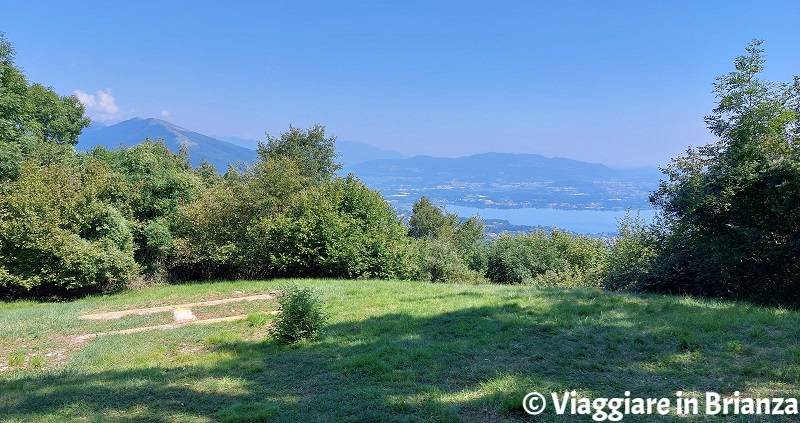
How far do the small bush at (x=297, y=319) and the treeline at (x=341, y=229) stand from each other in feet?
29.6

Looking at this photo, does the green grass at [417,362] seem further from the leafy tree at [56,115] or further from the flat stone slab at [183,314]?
the leafy tree at [56,115]

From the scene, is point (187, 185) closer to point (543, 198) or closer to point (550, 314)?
point (550, 314)

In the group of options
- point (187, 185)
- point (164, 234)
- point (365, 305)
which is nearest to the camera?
point (365, 305)

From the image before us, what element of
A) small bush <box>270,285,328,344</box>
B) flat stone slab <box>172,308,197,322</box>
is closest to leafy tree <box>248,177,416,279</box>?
flat stone slab <box>172,308,197,322</box>

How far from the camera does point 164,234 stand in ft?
58.1

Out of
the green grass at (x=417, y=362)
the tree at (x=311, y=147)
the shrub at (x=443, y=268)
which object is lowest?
the shrub at (x=443, y=268)

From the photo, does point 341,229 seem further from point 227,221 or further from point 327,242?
point 227,221

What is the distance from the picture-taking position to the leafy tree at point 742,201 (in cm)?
849

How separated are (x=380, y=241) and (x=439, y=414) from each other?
14.1m

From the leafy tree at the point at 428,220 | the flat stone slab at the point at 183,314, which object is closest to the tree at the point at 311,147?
the leafy tree at the point at 428,220

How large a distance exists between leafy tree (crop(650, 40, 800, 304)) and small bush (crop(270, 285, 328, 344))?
29.3ft

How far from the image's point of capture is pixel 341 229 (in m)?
17.3

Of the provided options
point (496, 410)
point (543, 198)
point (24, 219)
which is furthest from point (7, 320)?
point (543, 198)

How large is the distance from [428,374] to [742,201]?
27.8ft
